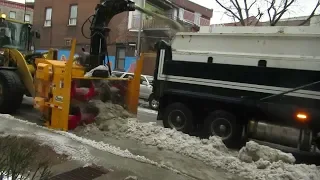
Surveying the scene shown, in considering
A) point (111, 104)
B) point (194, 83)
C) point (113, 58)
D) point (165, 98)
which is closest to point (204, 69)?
point (194, 83)

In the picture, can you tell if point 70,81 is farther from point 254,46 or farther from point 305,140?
point 305,140

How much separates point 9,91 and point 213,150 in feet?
18.8

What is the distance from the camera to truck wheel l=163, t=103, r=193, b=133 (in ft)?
28.3

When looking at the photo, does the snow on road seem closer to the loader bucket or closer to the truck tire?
the loader bucket

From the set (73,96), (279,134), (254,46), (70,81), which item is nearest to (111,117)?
(73,96)

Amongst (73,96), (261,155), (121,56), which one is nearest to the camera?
(261,155)

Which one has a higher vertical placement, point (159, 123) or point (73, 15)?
point (73, 15)

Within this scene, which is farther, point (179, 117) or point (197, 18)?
point (197, 18)

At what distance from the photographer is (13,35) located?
1078 centimetres

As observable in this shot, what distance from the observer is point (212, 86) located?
8.19 metres

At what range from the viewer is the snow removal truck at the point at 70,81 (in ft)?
25.5

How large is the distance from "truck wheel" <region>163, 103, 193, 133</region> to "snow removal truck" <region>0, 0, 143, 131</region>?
94 cm

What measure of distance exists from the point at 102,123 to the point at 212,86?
2707mm

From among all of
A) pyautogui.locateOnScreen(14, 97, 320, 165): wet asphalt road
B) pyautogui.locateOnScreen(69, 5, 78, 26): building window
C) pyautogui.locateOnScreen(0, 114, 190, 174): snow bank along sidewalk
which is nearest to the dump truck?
pyautogui.locateOnScreen(14, 97, 320, 165): wet asphalt road
